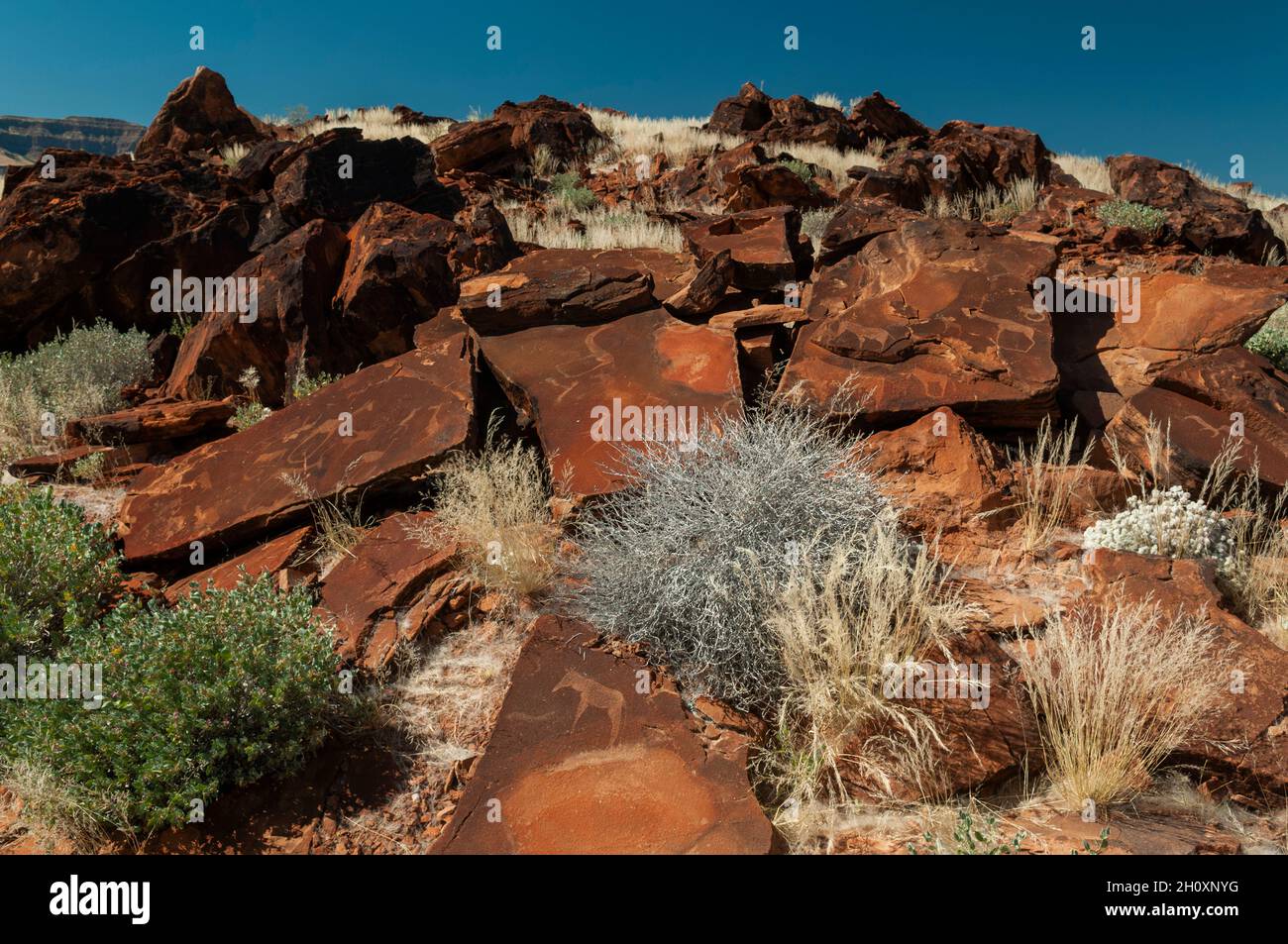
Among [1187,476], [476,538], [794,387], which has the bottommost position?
[476,538]

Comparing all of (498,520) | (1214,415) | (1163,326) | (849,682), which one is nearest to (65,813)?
(498,520)

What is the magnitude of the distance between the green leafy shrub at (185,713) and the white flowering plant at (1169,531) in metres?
4.08

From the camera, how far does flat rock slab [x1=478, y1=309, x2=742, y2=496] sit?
5.03 metres

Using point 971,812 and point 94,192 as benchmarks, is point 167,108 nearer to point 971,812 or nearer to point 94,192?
point 94,192

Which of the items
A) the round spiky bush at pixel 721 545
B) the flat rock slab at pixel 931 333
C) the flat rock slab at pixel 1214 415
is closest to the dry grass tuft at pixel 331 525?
the round spiky bush at pixel 721 545

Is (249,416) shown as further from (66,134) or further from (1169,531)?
(66,134)

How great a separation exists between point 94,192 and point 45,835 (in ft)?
27.1

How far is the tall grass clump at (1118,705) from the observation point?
309 cm

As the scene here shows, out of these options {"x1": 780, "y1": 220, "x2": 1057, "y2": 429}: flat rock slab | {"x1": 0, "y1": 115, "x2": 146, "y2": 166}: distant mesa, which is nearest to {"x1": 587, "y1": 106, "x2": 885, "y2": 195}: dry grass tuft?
{"x1": 780, "y1": 220, "x2": 1057, "y2": 429}: flat rock slab

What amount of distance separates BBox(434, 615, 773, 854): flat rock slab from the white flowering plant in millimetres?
2598

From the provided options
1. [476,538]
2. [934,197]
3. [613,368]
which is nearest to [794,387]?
[613,368]

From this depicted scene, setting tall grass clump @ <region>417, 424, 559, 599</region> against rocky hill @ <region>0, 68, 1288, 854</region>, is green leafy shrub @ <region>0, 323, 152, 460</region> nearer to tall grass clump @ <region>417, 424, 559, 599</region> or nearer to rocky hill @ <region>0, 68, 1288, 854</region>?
rocky hill @ <region>0, 68, 1288, 854</region>

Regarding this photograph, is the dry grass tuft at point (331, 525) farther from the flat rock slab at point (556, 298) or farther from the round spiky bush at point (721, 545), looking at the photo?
the flat rock slab at point (556, 298)

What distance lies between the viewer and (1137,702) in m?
3.14
